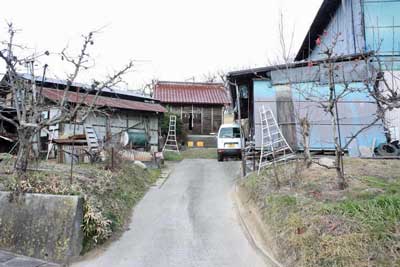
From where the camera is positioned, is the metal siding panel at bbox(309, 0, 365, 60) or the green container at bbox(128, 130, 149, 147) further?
the green container at bbox(128, 130, 149, 147)

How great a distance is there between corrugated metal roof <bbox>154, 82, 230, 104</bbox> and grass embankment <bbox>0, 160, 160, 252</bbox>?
16531 mm

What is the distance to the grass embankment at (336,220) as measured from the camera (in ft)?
12.5

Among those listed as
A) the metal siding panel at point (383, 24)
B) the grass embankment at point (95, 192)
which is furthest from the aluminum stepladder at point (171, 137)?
the metal siding panel at point (383, 24)

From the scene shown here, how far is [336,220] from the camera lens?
429 centimetres

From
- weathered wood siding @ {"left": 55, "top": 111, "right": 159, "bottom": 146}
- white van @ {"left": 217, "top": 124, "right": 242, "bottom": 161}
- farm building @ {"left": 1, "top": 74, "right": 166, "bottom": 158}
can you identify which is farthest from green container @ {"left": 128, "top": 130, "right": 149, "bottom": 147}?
white van @ {"left": 217, "top": 124, "right": 242, "bottom": 161}

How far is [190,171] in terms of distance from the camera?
1304 cm

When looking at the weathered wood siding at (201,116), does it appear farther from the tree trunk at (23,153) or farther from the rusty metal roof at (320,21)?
the tree trunk at (23,153)

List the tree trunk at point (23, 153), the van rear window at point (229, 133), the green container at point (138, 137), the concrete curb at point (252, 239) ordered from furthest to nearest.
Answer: the green container at point (138, 137)
the van rear window at point (229, 133)
the tree trunk at point (23, 153)
the concrete curb at point (252, 239)

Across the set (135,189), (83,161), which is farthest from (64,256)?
(83,161)

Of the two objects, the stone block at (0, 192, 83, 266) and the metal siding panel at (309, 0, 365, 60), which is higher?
the metal siding panel at (309, 0, 365, 60)

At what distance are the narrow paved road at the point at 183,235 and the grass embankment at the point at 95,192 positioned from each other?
27 cm

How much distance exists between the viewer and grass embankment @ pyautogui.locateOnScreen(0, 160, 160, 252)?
539 cm

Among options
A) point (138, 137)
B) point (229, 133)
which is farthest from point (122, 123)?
point (229, 133)

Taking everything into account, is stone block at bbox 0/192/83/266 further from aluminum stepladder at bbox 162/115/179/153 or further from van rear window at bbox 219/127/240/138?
aluminum stepladder at bbox 162/115/179/153
